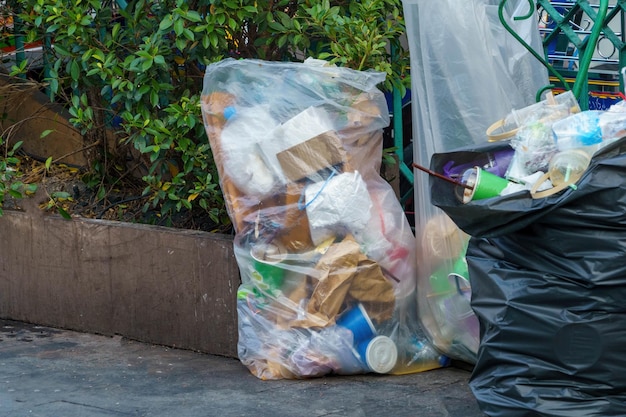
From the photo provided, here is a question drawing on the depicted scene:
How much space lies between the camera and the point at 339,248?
13.3 feet

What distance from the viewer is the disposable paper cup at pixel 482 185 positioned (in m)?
3.22

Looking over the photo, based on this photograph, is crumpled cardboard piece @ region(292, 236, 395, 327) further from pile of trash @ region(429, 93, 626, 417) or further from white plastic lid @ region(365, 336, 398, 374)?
pile of trash @ region(429, 93, 626, 417)

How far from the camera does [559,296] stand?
10.1ft

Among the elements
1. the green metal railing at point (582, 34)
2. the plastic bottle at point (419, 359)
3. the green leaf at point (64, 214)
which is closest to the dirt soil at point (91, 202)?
the green leaf at point (64, 214)

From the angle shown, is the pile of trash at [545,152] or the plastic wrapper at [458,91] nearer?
the pile of trash at [545,152]

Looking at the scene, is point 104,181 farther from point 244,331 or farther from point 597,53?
point 597,53

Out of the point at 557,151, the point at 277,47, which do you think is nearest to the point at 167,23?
the point at 277,47

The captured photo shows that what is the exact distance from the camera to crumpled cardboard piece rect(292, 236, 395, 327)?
4031mm

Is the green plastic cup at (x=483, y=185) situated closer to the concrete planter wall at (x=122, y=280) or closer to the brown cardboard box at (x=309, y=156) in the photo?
the brown cardboard box at (x=309, y=156)

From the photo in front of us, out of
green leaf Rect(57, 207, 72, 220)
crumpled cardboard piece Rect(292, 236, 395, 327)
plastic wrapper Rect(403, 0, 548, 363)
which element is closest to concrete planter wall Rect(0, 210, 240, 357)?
green leaf Rect(57, 207, 72, 220)

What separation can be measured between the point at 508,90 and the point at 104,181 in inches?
97.7

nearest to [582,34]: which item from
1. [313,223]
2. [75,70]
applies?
[313,223]

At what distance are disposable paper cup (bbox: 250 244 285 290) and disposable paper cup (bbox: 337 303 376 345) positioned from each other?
0.30 m

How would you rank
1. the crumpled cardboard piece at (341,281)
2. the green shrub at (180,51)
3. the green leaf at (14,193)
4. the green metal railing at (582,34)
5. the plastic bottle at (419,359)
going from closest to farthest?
the green metal railing at (582,34)
the crumpled cardboard piece at (341,281)
the plastic bottle at (419,359)
the green shrub at (180,51)
the green leaf at (14,193)
